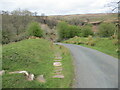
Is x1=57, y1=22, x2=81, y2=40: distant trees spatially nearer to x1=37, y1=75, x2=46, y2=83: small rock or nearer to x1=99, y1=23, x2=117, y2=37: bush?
x1=99, y1=23, x2=117, y2=37: bush

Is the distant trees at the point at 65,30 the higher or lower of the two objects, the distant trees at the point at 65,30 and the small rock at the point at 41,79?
the higher

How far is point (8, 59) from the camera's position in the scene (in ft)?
26.4

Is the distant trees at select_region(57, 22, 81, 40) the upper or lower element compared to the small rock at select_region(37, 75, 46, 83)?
upper

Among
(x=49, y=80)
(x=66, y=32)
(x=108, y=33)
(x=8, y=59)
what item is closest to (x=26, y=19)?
(x=66, y=32)

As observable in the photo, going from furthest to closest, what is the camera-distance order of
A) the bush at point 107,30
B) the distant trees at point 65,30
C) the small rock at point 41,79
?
1. the distant trees at point 65,30
2. the bush at point 107,30
3. the small rock at point 41,79

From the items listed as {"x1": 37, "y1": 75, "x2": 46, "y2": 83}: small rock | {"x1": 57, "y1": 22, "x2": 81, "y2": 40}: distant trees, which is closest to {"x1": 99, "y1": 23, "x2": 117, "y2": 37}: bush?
{"x1": 57, "y1": 22, "x2": 81, "y2": 40}: distant trees

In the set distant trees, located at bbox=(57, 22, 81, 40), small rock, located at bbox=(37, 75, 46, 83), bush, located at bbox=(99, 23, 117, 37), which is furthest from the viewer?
distant trees, located at bbox=(57, 22, 81, 40)

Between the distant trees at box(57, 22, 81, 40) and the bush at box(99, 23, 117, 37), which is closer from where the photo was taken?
the bush at box(99, 23, 117, 37)

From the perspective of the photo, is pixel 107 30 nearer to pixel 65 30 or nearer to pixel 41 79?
pixel 65 30

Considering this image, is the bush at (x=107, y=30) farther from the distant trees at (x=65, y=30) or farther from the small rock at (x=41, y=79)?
the small rock at (x=41, y=79)

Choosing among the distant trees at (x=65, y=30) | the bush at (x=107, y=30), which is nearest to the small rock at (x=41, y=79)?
the bush at (x=107, y=30)

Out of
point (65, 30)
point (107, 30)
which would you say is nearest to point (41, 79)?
point (107, 30)

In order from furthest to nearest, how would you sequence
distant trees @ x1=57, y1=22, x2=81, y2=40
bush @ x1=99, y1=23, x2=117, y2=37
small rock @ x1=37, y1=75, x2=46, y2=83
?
distant trees @ x1=57, y1=22, x2=81, y2=40 → bush @ x1=99, y1=23, x2=117, y2=37 → small rock @ x1=37, y1=75, x2=46, y2=83

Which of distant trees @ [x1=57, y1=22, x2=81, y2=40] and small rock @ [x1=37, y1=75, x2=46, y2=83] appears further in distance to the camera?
distant trees @ [x1=57, y1=22, x2=81, y2=40]
